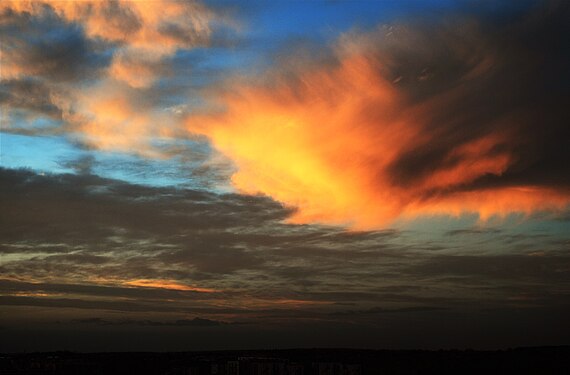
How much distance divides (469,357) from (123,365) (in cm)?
6262

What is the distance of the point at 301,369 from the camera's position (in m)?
100

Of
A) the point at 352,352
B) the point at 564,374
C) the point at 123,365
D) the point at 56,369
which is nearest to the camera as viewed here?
the point at 564,374

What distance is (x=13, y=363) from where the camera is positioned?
104 meters

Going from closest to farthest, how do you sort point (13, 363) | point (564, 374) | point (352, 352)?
point (564, 374)
point (13, 363)
point (352, 352)

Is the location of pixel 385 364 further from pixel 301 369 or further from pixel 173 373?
pixel 173 373

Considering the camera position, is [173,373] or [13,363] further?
[13,363]

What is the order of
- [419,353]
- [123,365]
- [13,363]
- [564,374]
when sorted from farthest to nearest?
1. [419,353]
2. [123,365]
3. [13,363]
4. [564,374]

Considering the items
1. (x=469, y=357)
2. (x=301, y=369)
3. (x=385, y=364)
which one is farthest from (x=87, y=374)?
(x=469, y=357)

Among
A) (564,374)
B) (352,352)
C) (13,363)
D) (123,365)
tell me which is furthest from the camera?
(352,352)

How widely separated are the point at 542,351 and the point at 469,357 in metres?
17.5

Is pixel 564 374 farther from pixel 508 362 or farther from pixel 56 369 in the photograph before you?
pixel 56 369

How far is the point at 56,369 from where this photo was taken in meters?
95.8

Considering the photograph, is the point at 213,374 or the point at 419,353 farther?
the point at 419,353

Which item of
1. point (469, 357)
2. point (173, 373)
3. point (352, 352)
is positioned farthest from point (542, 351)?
point (173, 373)
